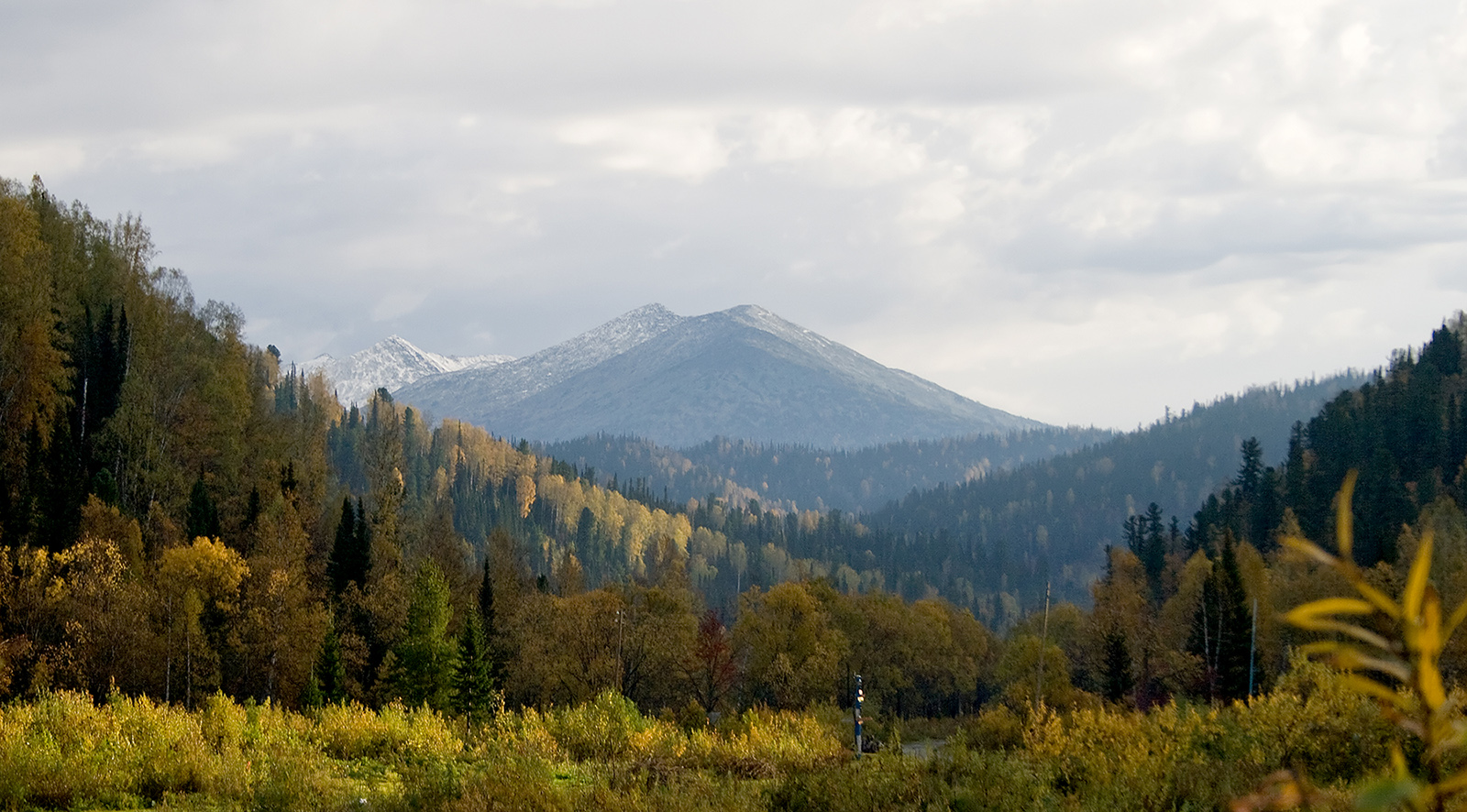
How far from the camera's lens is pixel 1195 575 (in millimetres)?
107062

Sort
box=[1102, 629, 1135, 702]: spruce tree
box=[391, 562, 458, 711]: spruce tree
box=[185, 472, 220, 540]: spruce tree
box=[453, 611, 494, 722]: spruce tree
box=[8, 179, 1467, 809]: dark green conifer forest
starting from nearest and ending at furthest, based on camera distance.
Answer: box=[8, 179, 1467, 809]: dark green conifer forest, box=[453, 611, 494, 722]: spruce tree, box=[391, 562, 458, 711]: spruce tree, box=[185, 472, 220, 540]: spruce tree, box=[1102, 629, 1135, 702]: spruce tree

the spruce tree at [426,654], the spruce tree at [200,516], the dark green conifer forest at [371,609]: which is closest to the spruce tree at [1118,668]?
the dark green conifer forest at [371,609]

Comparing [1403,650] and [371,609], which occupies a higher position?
[1403,650]

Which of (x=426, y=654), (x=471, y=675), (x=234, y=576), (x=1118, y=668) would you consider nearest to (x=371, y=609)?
(x=426, y=654)

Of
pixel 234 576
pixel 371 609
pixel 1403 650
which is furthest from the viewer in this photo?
pixel 371 609

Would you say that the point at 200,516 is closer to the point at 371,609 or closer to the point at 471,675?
the point at 371,609

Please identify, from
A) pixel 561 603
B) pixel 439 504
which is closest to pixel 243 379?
pixel 561 603

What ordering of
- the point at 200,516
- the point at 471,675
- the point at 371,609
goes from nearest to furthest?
the point at 471,675, the point at 200,516, the point at 371,609

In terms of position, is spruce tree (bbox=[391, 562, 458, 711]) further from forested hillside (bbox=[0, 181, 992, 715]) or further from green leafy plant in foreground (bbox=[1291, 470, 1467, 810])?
green leafy plant in foreground (bbox=[1291, 470, 1467, 810])

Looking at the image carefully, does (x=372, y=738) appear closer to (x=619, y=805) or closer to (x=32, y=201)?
(x=619, y=805)

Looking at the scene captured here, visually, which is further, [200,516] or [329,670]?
[200,516]

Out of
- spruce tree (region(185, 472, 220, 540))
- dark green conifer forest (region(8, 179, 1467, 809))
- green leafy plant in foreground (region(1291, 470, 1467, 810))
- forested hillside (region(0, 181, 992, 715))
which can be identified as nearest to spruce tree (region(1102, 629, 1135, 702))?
dark green conifer forest (region(8, 179, 1467, 809))

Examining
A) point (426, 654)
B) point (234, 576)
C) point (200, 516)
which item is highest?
point (200, 516)

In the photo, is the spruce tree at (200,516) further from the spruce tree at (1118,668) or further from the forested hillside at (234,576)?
the spruce tree at (1118,668)
